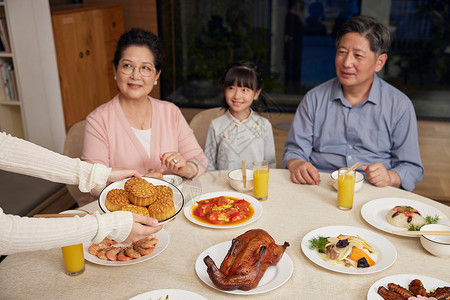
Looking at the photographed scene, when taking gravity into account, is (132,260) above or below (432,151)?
above

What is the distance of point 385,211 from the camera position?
1.57 m

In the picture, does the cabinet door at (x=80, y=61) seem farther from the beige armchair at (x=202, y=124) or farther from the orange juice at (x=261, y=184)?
the orange juice at (x=261, y=184)

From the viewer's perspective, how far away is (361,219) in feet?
5.05

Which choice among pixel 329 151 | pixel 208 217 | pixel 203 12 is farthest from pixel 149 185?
pixel 203 12

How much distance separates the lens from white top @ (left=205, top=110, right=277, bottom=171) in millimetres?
2379

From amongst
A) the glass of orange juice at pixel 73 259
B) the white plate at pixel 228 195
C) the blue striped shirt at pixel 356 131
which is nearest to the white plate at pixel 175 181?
the white plate at pixel 228 195

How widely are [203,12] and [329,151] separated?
320 cm

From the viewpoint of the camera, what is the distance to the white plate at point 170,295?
110cm

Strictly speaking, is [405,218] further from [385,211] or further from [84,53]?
[84,53]

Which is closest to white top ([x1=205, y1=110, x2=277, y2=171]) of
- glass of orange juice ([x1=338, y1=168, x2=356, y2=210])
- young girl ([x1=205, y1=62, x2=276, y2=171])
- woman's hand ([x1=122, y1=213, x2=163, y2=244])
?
young girl ([x1=205, y1=62, x2=276, y2=171])

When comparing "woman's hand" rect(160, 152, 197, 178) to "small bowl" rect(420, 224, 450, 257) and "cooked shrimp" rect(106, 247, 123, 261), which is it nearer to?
"cooked shrimp" rect(106, 247, 123, 261)

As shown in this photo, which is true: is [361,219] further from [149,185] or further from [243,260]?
[149,185]

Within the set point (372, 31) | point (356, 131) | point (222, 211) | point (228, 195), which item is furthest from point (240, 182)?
point (372, 31)

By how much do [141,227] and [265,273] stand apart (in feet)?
1.24
